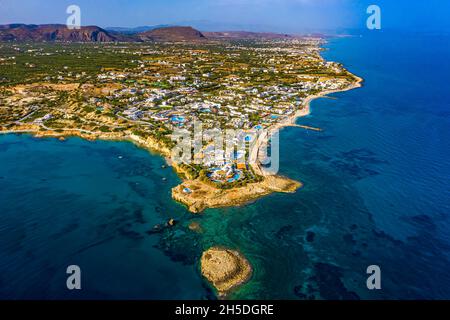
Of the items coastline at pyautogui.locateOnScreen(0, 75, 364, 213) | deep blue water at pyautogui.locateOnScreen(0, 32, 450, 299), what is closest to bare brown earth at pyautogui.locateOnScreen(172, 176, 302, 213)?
coastline at pyautogui.locateOnScreen(0, 75, 364, 213)

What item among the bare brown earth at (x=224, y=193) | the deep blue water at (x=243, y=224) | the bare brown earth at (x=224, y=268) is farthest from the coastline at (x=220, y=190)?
the bare brown earth at (x=224, y=268)

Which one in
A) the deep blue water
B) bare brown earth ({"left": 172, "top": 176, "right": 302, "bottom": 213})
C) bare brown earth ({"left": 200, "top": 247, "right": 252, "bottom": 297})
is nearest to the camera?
bare brown earth ({"left": 200, "top": 247, "right": 252, "bottom": 297})

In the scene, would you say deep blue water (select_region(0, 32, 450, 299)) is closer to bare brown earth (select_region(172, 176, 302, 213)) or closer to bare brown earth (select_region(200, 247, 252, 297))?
bare brown earth (select_region(200, 247, 252, 297))

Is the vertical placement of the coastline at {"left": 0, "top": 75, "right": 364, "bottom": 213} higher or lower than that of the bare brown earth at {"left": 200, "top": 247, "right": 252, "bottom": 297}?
higher

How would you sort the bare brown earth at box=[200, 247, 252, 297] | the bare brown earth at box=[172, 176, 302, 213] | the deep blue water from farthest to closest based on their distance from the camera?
the bare brown earth at box=[172, 176, 302, 213] < the deep blue water < the bare brown earth at box=[200, 247, 252, 297]

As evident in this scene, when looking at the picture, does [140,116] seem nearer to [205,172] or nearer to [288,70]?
[205,172]

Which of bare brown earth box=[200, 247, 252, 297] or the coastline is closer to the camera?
bare brown earth box=[200, 247, 252, 297]
